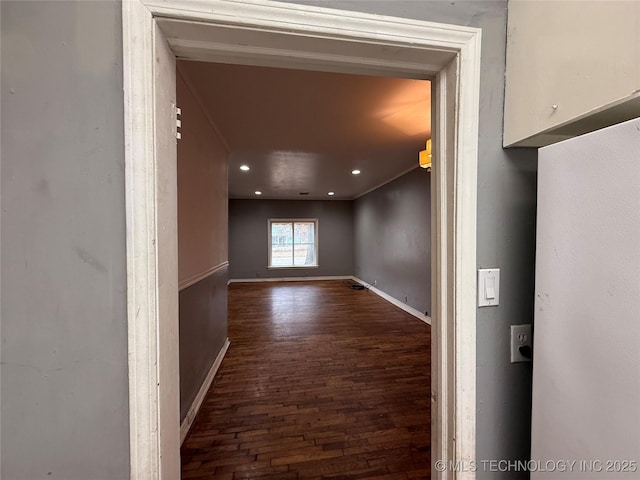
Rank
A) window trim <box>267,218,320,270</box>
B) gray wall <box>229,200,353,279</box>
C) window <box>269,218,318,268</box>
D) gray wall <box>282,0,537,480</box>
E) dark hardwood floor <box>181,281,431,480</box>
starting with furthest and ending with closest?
window <box>269,218,318,268</box> < window trim <box>267,218,320,270</box> < gray wall <box>229,200,353,279</box> < dark hardwood floor <box>181,281,431,480</box> < gray wall <box>282,0,537,480</box>

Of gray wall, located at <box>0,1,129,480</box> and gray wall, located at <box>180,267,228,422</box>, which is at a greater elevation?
gray wall, located at <box>0,1,129,480</box>

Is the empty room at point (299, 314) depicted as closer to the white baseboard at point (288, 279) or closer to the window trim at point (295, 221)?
the white baseboard at point (288, 279)

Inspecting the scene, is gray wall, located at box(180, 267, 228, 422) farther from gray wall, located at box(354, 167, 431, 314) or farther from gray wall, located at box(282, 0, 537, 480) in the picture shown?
gray wall, located at box(354, 167, 431, 314)

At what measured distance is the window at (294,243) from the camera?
8.15 meters

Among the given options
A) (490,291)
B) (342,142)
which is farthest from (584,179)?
(342,142)

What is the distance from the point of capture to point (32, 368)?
61 centimetres

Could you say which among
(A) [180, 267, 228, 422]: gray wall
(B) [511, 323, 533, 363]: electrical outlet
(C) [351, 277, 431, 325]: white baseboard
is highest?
(B) [511, 323, 533, 363]: electrical outlet

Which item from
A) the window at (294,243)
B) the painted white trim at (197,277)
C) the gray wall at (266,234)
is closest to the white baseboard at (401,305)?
the gray wall at (266,234)

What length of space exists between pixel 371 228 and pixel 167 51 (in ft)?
20.4

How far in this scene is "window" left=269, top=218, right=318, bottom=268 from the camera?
26.7 ft

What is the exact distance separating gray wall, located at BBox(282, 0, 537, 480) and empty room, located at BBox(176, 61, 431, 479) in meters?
1.00

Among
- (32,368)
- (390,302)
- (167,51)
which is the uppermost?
(167,51)

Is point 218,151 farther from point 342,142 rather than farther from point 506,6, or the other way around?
point 506,6

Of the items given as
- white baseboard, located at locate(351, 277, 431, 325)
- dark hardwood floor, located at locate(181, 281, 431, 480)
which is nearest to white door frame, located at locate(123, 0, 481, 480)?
dark hardwood floor, located at locate(181, 281, 431, 480)
